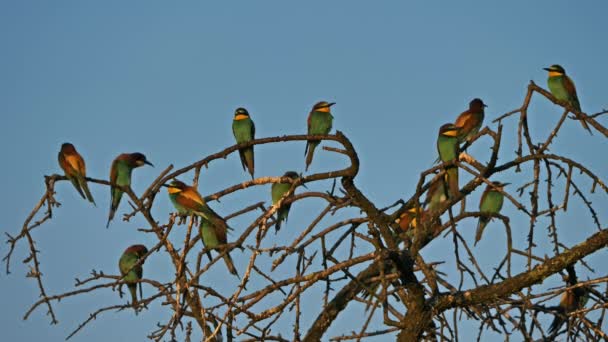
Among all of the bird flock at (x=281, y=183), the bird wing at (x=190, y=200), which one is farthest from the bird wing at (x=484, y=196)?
the bird wing at (x=190, y=200)

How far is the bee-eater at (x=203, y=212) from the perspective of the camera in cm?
518

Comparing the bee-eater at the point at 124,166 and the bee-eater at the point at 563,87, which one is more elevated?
the bee-eater at the point at 563,87

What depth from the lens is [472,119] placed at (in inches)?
273

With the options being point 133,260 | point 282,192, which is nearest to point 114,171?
point 133,260

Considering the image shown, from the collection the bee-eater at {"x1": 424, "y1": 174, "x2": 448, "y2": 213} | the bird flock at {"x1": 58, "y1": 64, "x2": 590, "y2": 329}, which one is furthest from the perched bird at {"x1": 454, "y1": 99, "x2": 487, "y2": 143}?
the bee-eater at {"x1": 424, "y1": 174, "x2": 448, "y2": 213}

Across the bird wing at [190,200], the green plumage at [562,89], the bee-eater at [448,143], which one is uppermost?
the green plumage at [562,89]

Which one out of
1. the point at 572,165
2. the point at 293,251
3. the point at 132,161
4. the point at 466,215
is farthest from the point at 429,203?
the point at 132,161

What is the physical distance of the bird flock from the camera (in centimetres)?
501

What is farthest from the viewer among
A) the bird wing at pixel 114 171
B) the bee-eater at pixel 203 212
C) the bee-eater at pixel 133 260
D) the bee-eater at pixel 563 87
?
the bee-eater at pixel 563 87

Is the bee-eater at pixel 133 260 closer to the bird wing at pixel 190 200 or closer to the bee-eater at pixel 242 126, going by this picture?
the bird wing at pixel 190 200

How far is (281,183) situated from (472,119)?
2.03 m

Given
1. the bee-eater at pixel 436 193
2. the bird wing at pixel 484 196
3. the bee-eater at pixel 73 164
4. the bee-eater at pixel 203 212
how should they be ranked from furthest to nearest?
the bird wing at pixel 484 196
the bee-eater at pixel 73 164
the bee-eater at pixel 203 212
the bee-eater at pixel 436 193

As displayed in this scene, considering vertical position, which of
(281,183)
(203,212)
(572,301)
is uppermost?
(281,183)

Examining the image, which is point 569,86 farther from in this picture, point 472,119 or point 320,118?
point 320,118
